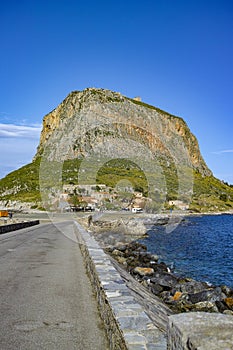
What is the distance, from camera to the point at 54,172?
113500 mm

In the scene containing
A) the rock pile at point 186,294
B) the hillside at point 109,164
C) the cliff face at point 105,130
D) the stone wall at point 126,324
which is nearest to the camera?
the stone wall at point 126,324

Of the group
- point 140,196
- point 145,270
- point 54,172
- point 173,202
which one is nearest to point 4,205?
point 54,172

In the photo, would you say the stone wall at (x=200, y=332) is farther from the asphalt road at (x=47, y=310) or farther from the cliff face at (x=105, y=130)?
the cliff face at (x=105, y=130)

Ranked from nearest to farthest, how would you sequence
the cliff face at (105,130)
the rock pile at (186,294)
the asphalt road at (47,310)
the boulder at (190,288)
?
the asphalt road at (47,310) < the rock pile at (186,294) < the boulder at (190,288) < the cliff face at (105,130)

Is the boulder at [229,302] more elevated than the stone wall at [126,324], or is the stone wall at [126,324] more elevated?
the stone wall at [126,324]

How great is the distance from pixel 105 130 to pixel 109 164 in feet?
72.7

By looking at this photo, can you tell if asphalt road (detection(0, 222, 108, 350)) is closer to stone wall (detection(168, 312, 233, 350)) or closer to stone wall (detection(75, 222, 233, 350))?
stone wall (detection(75, 222, 233, 350))

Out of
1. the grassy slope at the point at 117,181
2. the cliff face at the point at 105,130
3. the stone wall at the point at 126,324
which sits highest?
the cliff face at the point at 105,130

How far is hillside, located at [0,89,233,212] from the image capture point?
361 ft

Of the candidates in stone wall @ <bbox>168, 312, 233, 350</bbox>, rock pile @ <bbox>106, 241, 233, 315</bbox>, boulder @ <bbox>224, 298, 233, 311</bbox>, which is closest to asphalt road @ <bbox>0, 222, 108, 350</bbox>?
stone wall @ <bbox>168, 312, 233, 350</bbox>

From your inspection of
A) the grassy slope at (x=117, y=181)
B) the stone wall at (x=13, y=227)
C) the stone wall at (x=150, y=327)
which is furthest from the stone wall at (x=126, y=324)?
the grassy slope at (x=117, y=181)

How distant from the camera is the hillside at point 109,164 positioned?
10990 centimetres

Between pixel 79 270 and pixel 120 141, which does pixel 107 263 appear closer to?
pixel 79 270

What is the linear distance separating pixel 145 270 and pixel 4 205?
100.0 metres
